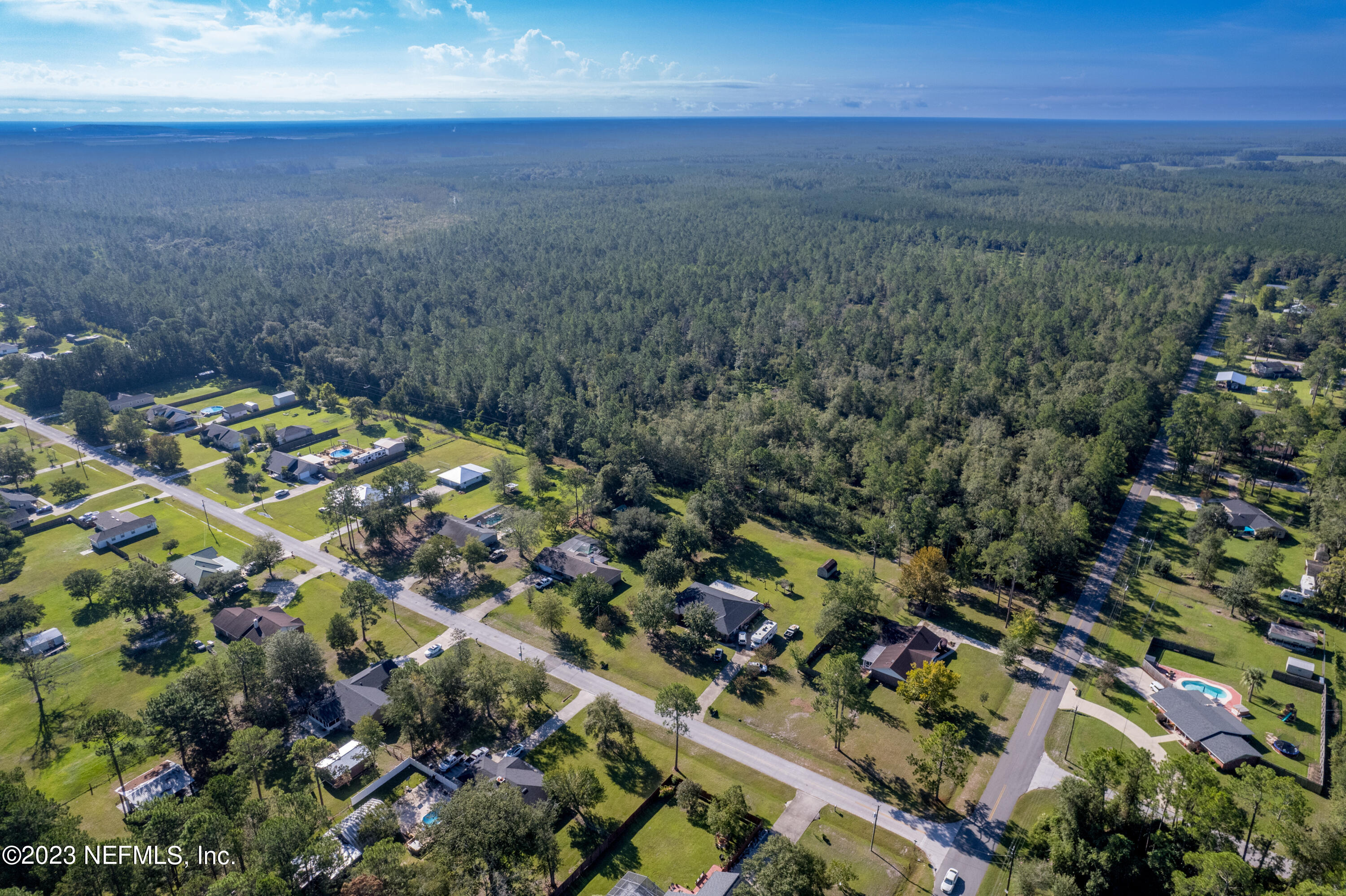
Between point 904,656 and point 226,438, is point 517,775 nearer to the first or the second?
point 904,656

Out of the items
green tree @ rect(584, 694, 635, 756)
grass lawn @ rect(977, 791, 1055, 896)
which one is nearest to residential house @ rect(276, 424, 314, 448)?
green tree @ rect(584, 694, 635, 756)

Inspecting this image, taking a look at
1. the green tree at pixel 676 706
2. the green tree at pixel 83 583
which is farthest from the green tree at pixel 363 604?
the green tree at pixel 676 706

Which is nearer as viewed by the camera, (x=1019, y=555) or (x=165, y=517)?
(x=1019, y=555)

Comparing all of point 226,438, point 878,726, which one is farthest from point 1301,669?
point 226,438

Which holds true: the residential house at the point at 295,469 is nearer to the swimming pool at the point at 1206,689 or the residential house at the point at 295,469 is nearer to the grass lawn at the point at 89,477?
the grass lawn at the point at 89,477

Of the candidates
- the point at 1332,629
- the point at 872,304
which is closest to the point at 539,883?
the point at 1332,629

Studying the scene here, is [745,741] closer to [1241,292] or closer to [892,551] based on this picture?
[892,551]
